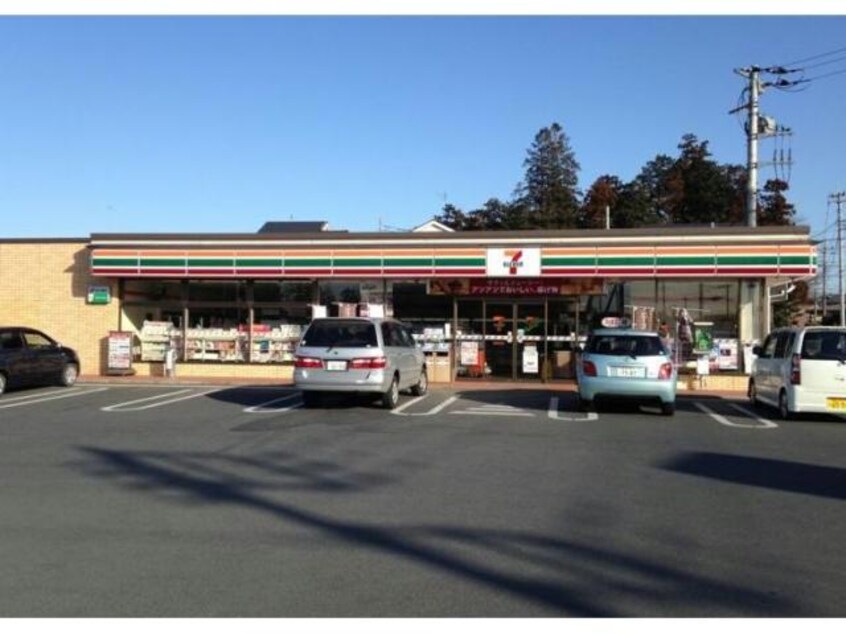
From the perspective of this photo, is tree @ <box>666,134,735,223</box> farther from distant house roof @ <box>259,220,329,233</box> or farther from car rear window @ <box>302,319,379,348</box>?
car rear window @ <box>302,319,379,348</box>

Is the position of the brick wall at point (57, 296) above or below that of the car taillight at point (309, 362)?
above

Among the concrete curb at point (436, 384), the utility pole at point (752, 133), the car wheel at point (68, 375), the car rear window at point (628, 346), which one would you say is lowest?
the concrete curb at point (436, 384)

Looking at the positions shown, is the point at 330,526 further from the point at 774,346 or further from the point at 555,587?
the point at 774,346

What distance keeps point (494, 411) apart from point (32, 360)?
1094cm

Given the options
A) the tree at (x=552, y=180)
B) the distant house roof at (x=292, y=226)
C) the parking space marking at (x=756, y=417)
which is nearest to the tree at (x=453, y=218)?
the tree at (x=552, y=180)

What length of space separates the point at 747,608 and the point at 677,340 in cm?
1855

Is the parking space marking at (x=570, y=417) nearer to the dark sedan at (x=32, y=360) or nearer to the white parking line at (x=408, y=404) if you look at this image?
the white parking line at (x=408, y=404)

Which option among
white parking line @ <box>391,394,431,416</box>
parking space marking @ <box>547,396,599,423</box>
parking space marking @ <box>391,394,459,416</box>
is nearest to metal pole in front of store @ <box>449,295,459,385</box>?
parking space marking @ <box>391,394,459,416</box>

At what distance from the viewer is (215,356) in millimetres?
25109

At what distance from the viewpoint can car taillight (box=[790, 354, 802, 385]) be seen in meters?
15.0

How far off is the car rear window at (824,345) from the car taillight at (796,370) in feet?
0.37

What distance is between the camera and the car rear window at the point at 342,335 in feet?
51.7

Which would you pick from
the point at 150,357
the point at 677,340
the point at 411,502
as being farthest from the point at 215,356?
the point at 411,502

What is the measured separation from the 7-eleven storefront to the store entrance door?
0.10ft
